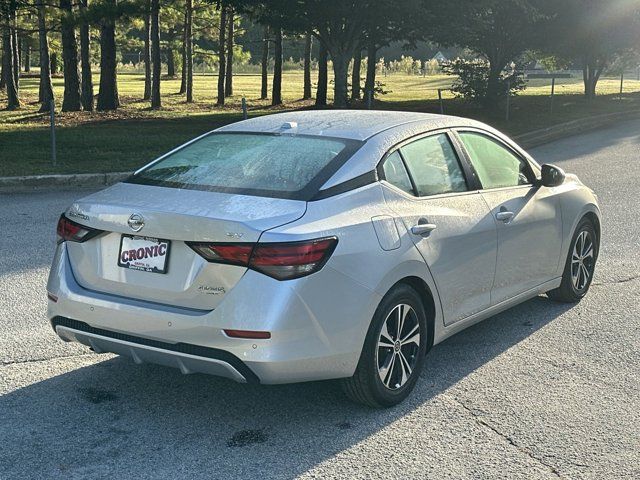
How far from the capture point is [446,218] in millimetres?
5051

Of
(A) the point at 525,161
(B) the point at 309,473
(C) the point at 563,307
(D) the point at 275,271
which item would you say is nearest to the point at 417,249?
(D) the point at 275,271

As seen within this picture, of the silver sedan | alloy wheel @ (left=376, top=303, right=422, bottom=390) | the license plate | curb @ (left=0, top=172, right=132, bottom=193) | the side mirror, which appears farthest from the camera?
curb @ (left=0, top=172, right=132, bottom=193)

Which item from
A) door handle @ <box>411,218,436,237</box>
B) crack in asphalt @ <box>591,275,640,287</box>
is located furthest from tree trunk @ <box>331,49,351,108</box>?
door handle @ <box>411,218,436,237</box>

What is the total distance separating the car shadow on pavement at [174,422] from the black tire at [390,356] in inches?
4.3

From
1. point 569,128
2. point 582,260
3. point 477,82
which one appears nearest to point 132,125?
point 477,82

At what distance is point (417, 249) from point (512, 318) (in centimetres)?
210

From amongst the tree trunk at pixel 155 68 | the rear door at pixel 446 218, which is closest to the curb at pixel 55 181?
the rear door at pixel 446 218

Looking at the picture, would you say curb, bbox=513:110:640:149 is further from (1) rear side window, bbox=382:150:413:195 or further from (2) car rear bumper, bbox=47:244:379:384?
(2) car rear bumper, bbox=47:244:379:384

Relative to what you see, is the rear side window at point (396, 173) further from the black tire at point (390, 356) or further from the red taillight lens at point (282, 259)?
the red taillight lens at point (282, 259)

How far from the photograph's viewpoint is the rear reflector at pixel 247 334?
13.3 ft

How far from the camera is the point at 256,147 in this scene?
16.7 feet

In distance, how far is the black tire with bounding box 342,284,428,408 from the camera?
14.7 ft

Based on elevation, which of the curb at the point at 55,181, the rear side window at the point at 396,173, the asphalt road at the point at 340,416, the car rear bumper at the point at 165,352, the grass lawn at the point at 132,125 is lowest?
the curb at the point at 55,181

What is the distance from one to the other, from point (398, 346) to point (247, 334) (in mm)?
1017
